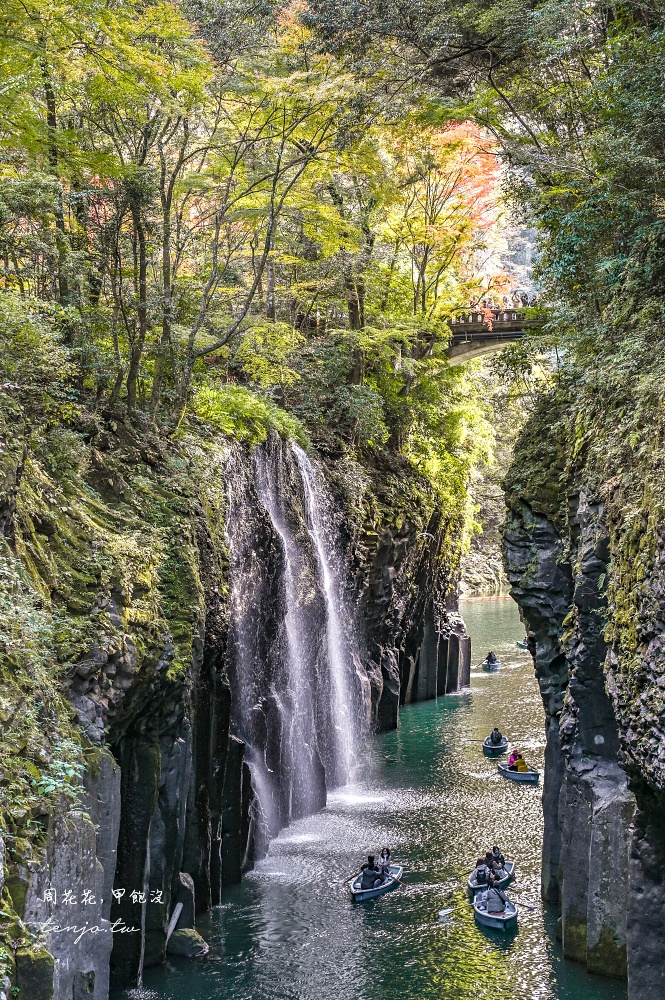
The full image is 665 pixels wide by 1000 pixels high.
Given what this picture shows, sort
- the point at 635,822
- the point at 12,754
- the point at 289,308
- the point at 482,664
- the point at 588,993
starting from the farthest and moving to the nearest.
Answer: the point at 482,664 → the point at 289,308 → the point at 588,993 → the point at 635,822 → the point at 12,754

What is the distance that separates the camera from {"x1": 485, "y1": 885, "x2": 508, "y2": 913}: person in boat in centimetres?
1844

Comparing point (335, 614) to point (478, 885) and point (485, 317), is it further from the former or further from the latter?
point (485, 317)

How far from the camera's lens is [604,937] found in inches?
636

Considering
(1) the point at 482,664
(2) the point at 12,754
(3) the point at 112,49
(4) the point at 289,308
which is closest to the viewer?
(2) the point at 12,754

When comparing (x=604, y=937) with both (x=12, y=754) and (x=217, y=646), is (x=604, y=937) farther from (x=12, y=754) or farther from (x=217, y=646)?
(x=12, y=754)

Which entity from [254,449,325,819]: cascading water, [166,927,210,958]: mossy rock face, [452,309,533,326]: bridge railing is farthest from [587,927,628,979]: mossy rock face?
[452,309,533,326]: bridge railing

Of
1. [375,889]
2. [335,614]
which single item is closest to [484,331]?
[335,614]

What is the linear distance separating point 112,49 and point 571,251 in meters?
10.00

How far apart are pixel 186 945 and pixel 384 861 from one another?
5.32 meters

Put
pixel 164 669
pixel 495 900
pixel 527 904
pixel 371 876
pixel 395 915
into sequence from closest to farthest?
pixel 164 669, pixel 495 900, pixel 395 915, pixel 527 904, pixel 371 876

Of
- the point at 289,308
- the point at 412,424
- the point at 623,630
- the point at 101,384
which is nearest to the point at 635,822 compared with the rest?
the point at 623,630

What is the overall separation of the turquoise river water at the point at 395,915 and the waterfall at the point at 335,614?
4.16ft

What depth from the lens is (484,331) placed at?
1544 inches

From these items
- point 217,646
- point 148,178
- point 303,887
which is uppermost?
point 148,178
